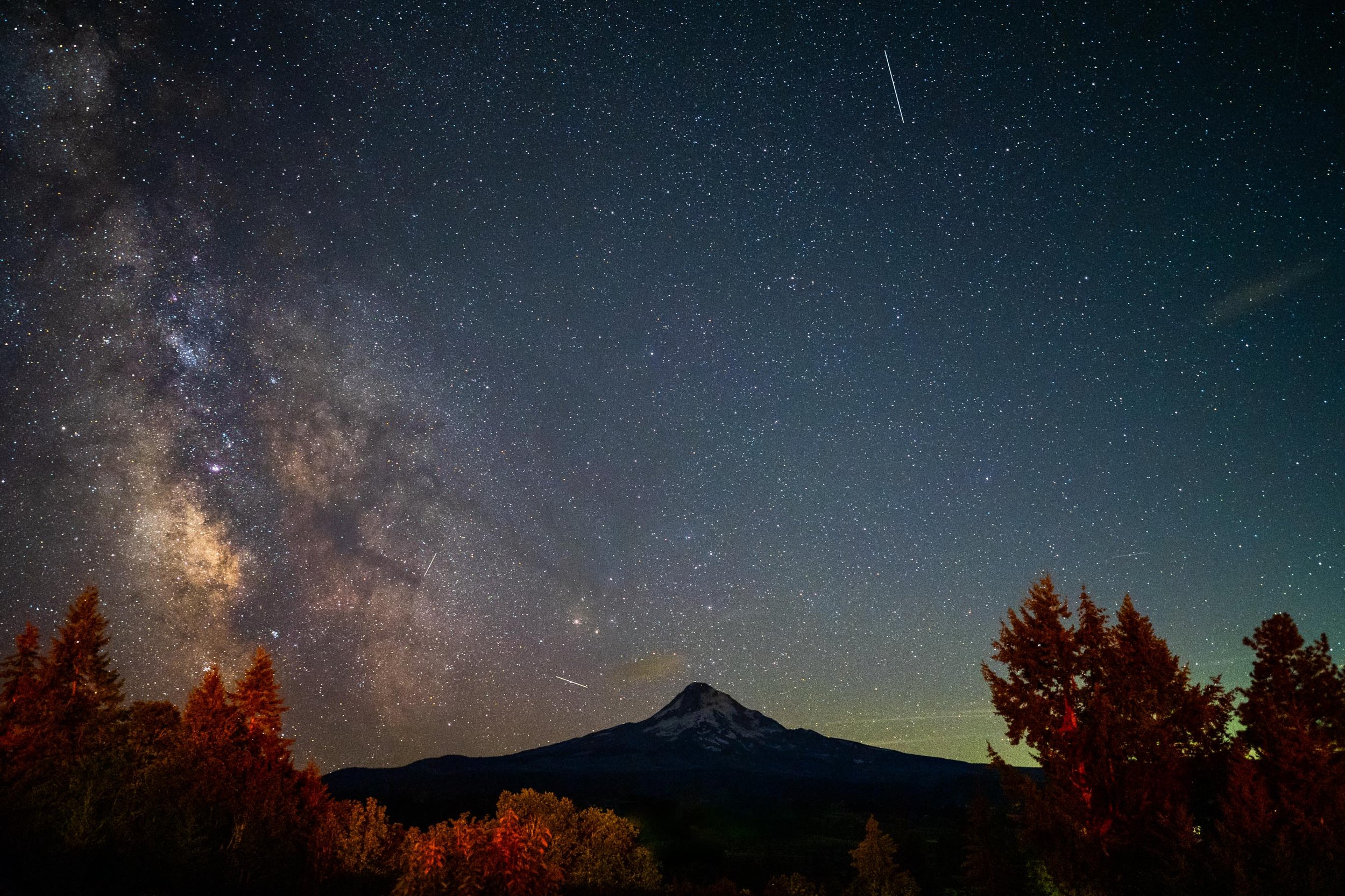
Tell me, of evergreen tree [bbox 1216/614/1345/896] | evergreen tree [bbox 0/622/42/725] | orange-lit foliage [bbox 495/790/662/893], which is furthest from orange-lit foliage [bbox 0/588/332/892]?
evergreen tree [bbox 1216/614/1345/896]

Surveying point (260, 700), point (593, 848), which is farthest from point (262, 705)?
point (593, 848)

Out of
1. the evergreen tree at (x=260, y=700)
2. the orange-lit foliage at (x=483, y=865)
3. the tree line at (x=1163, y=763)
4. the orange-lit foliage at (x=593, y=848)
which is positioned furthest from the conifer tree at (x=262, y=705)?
the tree line at (x=1163, y=763)

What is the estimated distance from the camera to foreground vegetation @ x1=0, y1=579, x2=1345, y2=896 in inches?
811

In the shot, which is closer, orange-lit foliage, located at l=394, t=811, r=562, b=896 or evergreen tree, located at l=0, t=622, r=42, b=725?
orange-lit foliage, located at l=394, t=811, r=562, b=896

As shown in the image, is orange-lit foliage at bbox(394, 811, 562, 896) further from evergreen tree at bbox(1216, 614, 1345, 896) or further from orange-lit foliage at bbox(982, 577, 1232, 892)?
evergreen tree at bbox(1216, 614, 1345, 896)

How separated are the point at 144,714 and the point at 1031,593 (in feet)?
194

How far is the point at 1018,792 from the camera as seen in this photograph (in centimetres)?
2398

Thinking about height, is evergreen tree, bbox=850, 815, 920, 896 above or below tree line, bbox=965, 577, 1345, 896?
below

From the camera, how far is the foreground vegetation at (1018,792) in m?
20.6

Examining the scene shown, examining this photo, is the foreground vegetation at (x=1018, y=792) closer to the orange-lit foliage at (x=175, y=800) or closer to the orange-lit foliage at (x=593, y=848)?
the orange-lit foliage at (x=175, y=800)

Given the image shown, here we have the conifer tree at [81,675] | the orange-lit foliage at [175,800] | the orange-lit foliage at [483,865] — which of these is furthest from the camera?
the conifer tree at [81,675]

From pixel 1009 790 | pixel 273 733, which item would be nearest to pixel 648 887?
pixel 273 733

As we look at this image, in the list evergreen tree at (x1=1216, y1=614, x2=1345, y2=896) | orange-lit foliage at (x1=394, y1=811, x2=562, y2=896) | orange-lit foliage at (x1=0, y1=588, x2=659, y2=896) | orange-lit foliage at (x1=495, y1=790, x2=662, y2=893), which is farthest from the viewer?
orange-lit foliage at (x1=495, y1=790, x2=662, y2=893)

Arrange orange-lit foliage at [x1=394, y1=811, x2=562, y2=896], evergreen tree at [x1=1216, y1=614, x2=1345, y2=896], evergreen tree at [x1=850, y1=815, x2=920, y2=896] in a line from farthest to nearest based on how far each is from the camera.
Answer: evergreen tree at [x1=850, y1=815, x2=920, y2=896], evergreen tree at [x1=1216, y1=614, x2=1345, y2=896], orange-lit foliage at [x1=394, y1=811, x2=562, y2=896]
